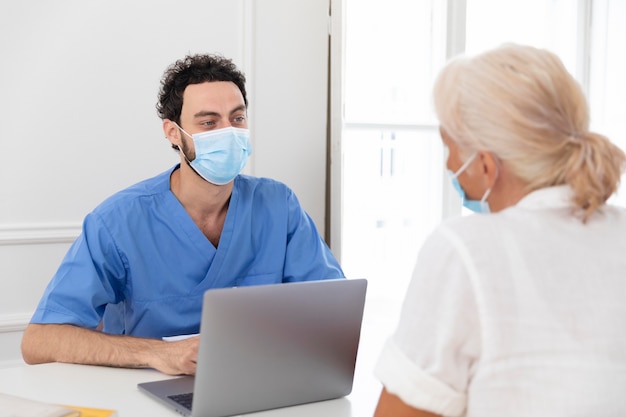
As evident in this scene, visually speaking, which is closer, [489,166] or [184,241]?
[489,166]

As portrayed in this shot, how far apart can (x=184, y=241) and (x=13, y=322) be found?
0.79 meters

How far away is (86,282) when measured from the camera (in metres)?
1.67

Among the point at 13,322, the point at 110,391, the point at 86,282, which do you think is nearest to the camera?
the point at 110,391

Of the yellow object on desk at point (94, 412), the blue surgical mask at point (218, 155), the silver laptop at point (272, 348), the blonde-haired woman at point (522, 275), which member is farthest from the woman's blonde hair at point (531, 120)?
the blue surgical mask at point (218, 155)

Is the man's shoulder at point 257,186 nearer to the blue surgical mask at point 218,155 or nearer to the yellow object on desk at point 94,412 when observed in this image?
the blue surgical mask at point 218,155

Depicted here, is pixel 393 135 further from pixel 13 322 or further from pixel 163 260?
pixel 13 322

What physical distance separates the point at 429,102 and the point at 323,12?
5.95ft

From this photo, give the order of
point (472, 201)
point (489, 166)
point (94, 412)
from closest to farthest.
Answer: point (489, 166)
point (472, 201)
point (94, 412)

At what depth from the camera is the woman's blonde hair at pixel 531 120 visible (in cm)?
94

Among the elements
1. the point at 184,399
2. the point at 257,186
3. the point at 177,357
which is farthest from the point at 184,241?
the point at 184,399

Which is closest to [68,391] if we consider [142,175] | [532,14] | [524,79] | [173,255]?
[173,255]

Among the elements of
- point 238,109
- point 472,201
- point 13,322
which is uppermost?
point 238,109

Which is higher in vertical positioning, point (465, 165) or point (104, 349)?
point (465, 165)

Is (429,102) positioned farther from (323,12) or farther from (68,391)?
(323,12)
